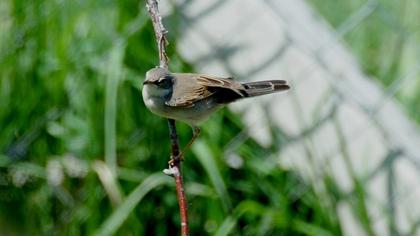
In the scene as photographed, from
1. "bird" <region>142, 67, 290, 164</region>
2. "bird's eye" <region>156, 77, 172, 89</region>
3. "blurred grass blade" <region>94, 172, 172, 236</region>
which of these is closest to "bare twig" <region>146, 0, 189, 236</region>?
"bird's eye" <region>156, 77, 172, 89</region>

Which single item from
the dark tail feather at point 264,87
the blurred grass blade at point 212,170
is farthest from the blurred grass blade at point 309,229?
the dark tail feather at point 264,87

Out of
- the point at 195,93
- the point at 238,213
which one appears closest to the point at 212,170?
the point at 238,213

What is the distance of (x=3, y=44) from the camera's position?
15.5 feet

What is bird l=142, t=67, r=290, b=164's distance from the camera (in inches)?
124

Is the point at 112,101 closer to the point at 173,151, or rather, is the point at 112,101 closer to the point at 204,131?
the point at 204,131

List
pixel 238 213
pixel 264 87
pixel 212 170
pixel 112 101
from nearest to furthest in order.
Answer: pixel 264 87
pixel 238 213
pixel 212 170
pixel 112 101

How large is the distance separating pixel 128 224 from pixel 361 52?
164 centimetres

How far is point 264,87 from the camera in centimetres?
327

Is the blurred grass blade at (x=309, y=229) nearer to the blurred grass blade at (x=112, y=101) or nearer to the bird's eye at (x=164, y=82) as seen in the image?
the blurred grass blade at (x=112, y=101)

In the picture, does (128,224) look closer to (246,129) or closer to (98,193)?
(98,193)

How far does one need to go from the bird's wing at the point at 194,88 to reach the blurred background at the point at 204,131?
35.7 inches

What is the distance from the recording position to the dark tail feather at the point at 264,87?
3.24 meters

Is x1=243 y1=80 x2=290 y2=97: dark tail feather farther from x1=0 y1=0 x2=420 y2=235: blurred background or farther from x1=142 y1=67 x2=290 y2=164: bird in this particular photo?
x1=0 y1=0 x2=420 y2=235: blurred background

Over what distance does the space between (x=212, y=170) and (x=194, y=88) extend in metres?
1.04
